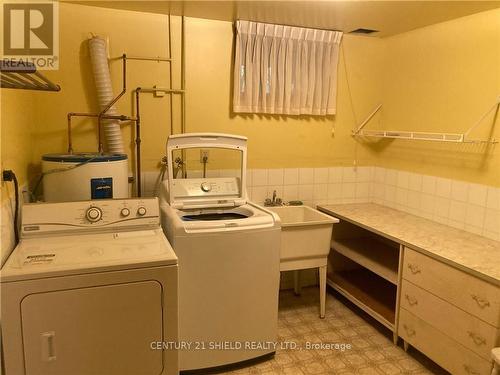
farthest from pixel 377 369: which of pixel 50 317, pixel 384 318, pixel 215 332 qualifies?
pixel 50 317

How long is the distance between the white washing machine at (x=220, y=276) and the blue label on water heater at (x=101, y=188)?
0.34 metres

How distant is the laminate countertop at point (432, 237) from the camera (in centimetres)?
208

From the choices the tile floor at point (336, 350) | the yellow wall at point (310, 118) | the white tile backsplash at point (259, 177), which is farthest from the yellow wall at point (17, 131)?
the tile floor at point (336, 350)

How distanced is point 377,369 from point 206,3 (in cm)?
246

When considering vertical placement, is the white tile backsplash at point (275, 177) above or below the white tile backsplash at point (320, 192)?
above

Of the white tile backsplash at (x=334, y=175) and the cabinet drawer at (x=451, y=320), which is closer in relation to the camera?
the cabinet drawer at (x=451, y=320)

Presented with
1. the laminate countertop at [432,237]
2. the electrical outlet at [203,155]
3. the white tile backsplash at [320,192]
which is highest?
the electrical outlet at [203,155]

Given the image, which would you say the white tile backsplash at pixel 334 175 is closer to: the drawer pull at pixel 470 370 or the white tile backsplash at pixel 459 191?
the white tile backsplash at pixel 459 191

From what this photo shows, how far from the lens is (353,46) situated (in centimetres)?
332

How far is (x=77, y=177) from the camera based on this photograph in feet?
7.22

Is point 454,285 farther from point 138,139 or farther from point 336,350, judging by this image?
point 138,139

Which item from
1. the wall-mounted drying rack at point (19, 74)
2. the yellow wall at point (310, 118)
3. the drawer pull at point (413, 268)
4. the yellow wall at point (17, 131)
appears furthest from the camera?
the yellow wall at point (310, 118)

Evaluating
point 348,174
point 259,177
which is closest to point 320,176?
point 348,174

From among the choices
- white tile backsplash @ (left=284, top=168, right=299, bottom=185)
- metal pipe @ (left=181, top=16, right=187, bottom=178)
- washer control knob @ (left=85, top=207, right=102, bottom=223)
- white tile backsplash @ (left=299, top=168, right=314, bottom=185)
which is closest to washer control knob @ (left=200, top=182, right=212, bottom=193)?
metal pipe @ (left=181, top=16, right=187, bottom=178)
